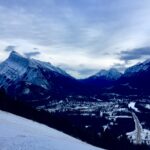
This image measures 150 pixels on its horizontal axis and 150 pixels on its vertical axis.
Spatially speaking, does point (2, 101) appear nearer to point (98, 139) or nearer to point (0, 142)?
point (98, 139)

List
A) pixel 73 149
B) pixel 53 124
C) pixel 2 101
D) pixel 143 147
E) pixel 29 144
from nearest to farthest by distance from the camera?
1. pixel 29 144
2. pixel 73 149
3. pixel 2 101
4. pixel 53 124
5. pixel 143 147

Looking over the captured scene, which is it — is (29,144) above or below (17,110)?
below

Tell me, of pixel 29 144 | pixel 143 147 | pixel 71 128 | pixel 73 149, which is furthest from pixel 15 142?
pixel 143 147

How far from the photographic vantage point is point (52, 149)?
41.7 meters

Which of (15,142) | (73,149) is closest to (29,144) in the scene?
(15,142)

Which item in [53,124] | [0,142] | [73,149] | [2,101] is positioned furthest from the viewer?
[53,124]

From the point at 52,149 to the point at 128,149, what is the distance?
293ft

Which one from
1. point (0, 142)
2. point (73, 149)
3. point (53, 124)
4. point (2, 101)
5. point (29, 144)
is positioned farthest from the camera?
point (53, 124)

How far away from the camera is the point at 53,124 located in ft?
403

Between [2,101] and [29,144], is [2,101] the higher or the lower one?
the higher one

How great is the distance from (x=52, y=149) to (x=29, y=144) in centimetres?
244

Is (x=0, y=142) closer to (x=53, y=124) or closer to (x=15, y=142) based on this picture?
(x=15, y=142)

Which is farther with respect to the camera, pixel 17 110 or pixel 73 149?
pixel 17 110

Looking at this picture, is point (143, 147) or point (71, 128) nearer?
point (71, 128)
